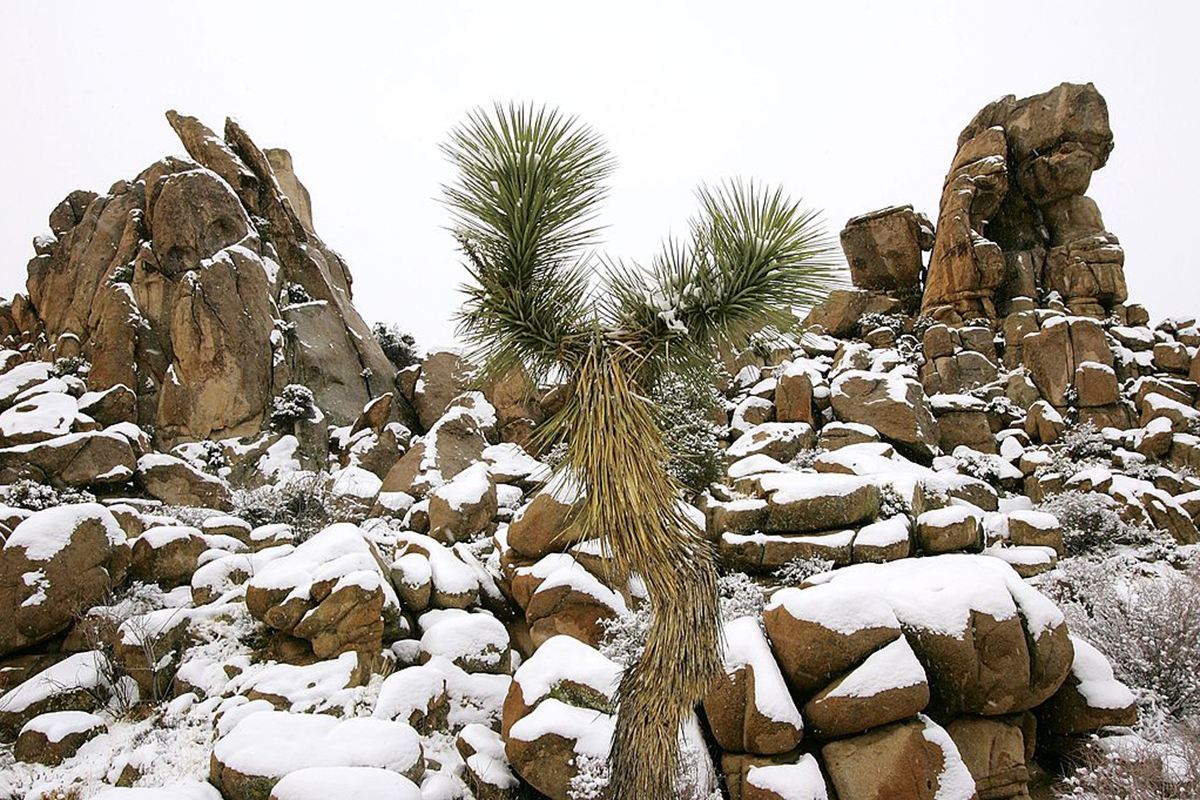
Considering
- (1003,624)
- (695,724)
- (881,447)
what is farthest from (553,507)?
(881,447)

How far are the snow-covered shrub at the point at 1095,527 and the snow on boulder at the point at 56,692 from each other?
14918mm

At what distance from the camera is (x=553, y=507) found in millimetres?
8734

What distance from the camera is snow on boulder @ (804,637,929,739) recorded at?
458cm

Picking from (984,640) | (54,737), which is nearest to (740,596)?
(984,640)

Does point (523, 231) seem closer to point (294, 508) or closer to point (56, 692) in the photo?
point (56, 692)

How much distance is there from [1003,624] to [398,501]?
41.3ft

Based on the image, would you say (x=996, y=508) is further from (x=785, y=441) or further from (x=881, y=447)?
(x=785, y=441)

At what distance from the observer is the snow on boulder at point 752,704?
4625 millimetres

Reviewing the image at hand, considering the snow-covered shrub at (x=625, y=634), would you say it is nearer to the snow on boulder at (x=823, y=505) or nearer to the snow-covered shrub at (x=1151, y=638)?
the snow on boulder at (x=823, y=505)

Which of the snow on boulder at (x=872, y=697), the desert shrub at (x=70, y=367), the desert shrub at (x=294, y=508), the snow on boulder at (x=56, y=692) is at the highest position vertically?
the desert shrub at (x=70, y=367)

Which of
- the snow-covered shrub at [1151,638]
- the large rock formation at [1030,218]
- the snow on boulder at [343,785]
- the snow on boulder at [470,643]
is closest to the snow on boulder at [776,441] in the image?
the snow-covered shrub at [1151,638]

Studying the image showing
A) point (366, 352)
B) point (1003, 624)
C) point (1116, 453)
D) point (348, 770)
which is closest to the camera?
point (348, 770)

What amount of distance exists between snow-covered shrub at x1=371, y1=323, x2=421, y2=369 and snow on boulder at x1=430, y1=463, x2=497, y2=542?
1534 centimetres

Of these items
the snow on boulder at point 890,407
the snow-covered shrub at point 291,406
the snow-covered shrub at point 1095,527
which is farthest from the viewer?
the snow-covered shrub at point 291,406
